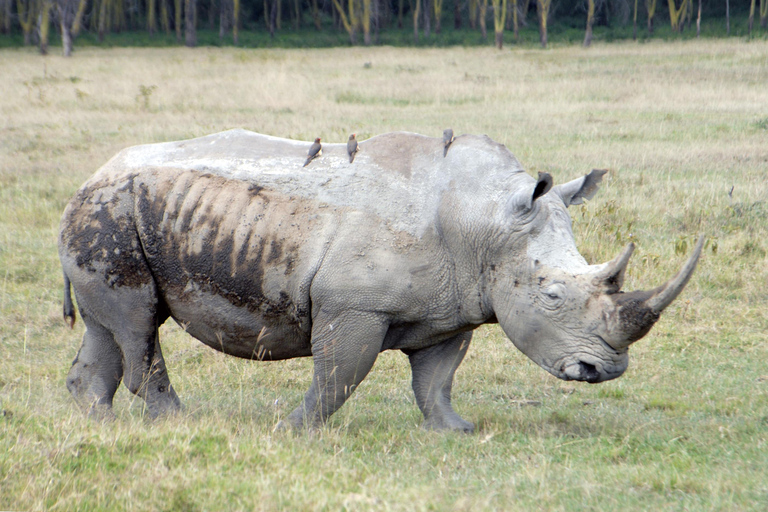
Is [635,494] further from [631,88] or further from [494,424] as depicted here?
[631,88]

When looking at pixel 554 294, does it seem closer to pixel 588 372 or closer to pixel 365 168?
pixel 588 372

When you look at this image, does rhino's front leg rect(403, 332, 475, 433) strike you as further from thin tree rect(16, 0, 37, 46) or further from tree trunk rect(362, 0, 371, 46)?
thin tree rect(16, 0, 37, 46)

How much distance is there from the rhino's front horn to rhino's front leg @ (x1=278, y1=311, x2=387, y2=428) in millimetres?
1291

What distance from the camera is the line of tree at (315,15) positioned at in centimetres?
4416

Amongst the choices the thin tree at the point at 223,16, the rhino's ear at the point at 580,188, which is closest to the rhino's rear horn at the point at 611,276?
the rhino's ear at the point at 580,188

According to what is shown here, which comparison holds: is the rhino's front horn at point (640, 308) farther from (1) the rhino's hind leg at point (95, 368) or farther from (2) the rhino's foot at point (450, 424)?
(1) the rhino's hind leg at point (95, 368)

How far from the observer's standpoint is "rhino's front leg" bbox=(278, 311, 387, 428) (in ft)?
15.2

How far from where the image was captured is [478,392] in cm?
621

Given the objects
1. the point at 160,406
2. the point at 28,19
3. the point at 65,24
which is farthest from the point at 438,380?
the point at 28,19

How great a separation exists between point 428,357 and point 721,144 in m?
11.0

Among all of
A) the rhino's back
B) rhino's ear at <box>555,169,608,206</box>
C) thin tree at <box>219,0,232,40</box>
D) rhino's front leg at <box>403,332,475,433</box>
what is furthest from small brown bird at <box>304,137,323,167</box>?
thin tree at <box>219,0,232,40</box>

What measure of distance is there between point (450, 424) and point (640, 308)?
5.20ft

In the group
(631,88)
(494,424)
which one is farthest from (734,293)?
(631,88)

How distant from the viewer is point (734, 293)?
7.84m
